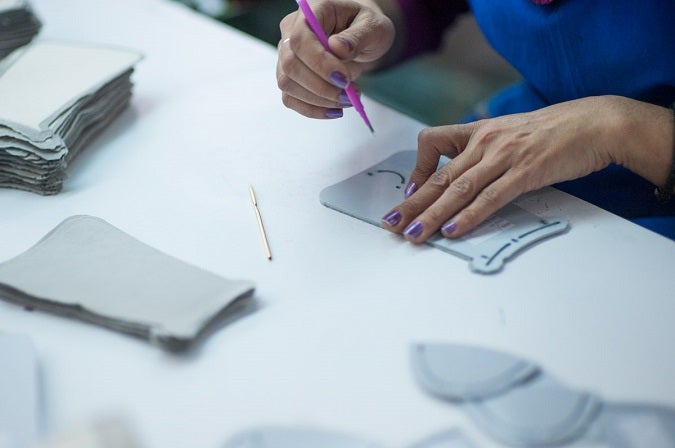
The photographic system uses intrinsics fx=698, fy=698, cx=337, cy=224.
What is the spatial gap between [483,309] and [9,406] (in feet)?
1.45

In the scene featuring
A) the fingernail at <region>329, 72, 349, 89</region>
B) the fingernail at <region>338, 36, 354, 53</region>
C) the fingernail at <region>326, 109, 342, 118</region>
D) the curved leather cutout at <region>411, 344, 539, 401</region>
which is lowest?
the curved leather cutout at <region>411, 344, 539, 401</region>

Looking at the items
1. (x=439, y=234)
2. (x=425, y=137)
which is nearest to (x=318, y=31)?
(x=425, y=137)

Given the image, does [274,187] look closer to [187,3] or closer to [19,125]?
[19,125]

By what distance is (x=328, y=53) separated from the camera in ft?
2.87

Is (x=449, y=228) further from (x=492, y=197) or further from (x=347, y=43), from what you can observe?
(x=347, y=43)

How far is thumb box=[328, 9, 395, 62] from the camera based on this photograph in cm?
92

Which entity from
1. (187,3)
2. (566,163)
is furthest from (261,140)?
(187,3)

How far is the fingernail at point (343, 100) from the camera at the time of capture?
3.01 ft

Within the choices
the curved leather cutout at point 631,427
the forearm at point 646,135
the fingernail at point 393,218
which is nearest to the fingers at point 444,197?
the fingernail at point 393,218

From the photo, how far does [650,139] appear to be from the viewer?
0.81 metres

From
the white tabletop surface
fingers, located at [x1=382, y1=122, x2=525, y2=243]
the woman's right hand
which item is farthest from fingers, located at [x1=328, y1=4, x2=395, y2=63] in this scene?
fingers, located at [x1=382, y1=122, x2=525, y2=243]

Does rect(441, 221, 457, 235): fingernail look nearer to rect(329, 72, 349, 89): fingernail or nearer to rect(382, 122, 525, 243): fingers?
rect(382, 122, 525, 243): fingers

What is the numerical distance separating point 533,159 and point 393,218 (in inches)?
7.0

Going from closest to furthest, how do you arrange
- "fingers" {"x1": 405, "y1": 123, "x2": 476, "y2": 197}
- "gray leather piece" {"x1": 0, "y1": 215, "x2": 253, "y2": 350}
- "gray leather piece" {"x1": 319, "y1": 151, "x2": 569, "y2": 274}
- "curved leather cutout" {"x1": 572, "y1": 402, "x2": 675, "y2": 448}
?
"curved leather cutout" {"x1": 572, "y1": 402, "x2": 675, "y2": 448}
"gray leather piece" {"x1": 0, "y1": 215, "x2": 253, "y2": 350}
"gray leather piece" {"x1": 319, "y1": 151, "x2": 569, "y2": 274}
"fingers" {"x1": 405, "y1": 123, "x2": 476, "y2": 197}
